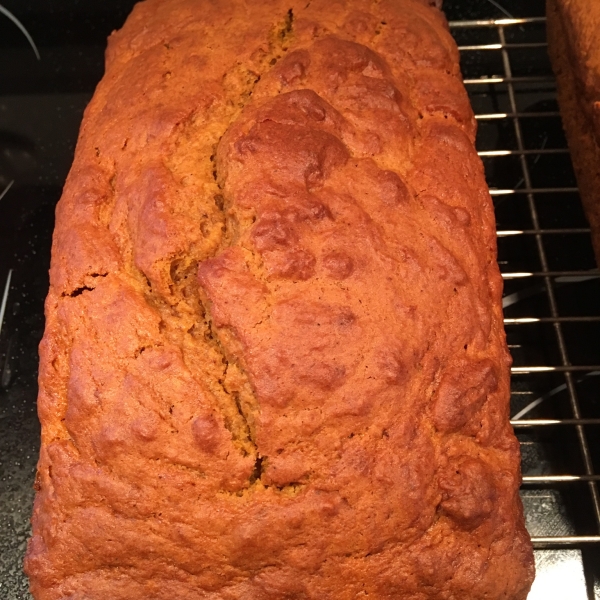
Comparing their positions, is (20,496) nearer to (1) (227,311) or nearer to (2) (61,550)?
(2) (61,550)

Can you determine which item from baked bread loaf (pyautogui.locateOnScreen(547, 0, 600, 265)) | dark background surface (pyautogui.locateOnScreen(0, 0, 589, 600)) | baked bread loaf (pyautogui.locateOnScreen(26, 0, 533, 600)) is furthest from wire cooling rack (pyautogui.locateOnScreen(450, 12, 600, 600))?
baked bread loaf (pyautogui.locateOnScreen(26, 0, 533, 600))

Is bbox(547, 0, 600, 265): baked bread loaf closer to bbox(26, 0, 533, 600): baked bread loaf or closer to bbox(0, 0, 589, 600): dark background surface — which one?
bbox(0, 0, 589, 600): dark background surface

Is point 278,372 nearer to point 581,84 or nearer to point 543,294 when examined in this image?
point 543,294

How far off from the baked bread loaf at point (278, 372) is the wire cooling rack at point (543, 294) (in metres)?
0.40

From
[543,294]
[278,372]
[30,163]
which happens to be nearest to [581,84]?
[543,294]

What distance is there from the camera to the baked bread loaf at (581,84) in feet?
5.21

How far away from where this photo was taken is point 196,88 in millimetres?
1450

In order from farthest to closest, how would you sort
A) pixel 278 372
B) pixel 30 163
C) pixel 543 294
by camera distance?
1. pixel 30 163
2. pixel 543 294
3. pixel 278 372

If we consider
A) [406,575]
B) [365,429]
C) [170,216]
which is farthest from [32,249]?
[406,575]

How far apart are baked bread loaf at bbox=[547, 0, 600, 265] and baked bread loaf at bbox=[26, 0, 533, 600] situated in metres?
0.48

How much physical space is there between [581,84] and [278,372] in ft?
Answer: 3.68

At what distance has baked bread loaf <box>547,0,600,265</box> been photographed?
1.59 m

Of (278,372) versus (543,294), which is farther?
(543,294)

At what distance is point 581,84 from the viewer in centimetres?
166
